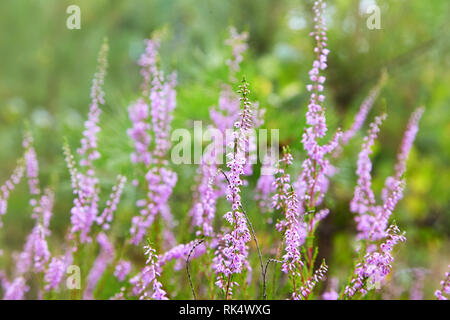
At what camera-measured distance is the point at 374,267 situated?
805mm

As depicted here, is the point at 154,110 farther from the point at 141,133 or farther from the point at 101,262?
the point at 101,262

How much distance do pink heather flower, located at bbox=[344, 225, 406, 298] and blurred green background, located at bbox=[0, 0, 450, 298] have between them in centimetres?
32

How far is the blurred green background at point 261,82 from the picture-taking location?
1657 mm

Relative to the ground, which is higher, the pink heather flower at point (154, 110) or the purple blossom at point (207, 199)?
the pink heather flower at point (154, 110)

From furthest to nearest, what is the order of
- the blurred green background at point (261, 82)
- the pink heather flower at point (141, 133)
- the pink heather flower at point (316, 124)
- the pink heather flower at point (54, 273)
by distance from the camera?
the blurred green background at point (261, 82) < the pink heather flower at point (141, 133) < the pink heather flower at point (54, 273) < the pink heather flower at point (316, 124)

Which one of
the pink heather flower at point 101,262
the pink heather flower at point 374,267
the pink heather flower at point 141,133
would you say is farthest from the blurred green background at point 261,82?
the pink heather flower at point 374,267

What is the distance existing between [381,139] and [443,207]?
52cm

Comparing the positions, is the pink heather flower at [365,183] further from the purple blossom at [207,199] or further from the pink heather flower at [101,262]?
the pink heather flower at [101,262]

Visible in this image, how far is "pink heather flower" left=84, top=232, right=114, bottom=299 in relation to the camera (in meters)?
1.23

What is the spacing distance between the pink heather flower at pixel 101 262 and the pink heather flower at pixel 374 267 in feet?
2.34

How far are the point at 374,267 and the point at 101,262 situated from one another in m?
0.90

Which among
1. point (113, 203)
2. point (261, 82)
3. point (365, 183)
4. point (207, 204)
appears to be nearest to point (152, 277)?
point (207, 204)
